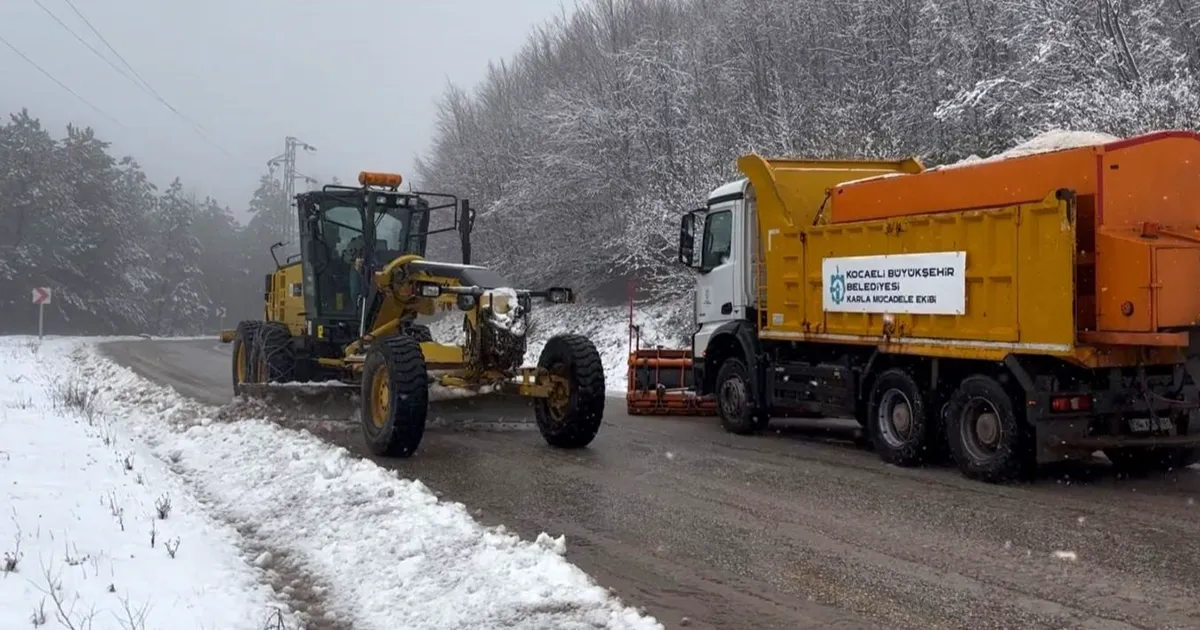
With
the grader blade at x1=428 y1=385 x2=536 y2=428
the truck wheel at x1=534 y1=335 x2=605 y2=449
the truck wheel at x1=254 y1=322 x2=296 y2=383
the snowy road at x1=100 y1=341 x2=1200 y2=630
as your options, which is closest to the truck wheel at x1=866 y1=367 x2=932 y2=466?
the snowy road at x1=100 y1=341 x2=1200 y2=630

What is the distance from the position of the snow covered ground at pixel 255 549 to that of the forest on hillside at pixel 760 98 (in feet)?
37.5

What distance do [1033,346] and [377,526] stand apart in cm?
534

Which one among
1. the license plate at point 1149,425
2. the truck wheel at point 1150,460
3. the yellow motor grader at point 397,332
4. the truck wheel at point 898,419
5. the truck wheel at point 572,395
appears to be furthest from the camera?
the truck wheel at point 572,395

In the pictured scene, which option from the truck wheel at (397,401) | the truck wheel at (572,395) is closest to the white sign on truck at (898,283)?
the truck wheel at (572,395)

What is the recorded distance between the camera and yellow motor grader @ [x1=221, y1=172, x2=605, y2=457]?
10.1 metres

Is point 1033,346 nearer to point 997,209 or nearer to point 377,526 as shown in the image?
point 997,209

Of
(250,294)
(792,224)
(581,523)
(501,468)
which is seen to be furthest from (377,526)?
(250,294)

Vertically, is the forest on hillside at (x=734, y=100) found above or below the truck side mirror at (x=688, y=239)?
above

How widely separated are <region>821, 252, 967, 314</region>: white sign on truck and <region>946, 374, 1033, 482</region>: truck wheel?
757 millimetres

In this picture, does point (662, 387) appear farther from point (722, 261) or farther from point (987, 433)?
point (987, 433)

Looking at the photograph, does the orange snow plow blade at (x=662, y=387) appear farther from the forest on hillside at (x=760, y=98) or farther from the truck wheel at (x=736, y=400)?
the forest on hillside at (x=760, y=98)

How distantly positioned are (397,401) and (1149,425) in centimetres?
650

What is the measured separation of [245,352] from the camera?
1500cm

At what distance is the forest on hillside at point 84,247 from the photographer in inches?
2272
